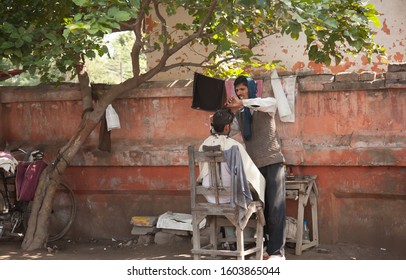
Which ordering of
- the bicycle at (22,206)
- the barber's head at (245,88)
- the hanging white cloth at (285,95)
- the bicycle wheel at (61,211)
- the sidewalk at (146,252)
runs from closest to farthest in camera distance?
the barber's head at (245,88) → the sidewalk at (146,252) → the hanging white cloth at (285,95) → the bicycle at (22,206) → the bicycle wheel at (61,211)

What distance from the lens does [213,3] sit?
683 centimetres

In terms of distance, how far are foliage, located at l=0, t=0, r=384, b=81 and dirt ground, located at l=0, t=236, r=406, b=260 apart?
2067 mm

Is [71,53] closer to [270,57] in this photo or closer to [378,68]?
[270,57]

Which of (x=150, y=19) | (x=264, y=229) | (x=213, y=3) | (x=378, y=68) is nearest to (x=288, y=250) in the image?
(x=264, y=229)

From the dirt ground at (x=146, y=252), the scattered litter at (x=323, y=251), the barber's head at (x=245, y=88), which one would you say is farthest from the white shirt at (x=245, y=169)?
the scattered litter at (x=323, y=251)

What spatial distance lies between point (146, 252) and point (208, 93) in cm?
201

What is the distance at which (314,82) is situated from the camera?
26.0 ft

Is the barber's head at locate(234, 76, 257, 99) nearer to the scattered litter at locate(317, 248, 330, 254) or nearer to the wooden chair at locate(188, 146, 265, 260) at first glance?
the wooden chair at locate(188, 146, 265, 260)

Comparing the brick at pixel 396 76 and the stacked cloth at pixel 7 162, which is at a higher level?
the brick at pixel 396 76

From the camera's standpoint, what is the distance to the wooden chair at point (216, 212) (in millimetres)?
6152

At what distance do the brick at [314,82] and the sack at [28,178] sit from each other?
128 inches

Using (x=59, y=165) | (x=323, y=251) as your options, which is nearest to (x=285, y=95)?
(x=323, y=251)

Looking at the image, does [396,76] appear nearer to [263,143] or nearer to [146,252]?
[263,143]

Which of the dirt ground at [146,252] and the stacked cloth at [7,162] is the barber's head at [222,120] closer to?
the dirt ground at [146,252]
